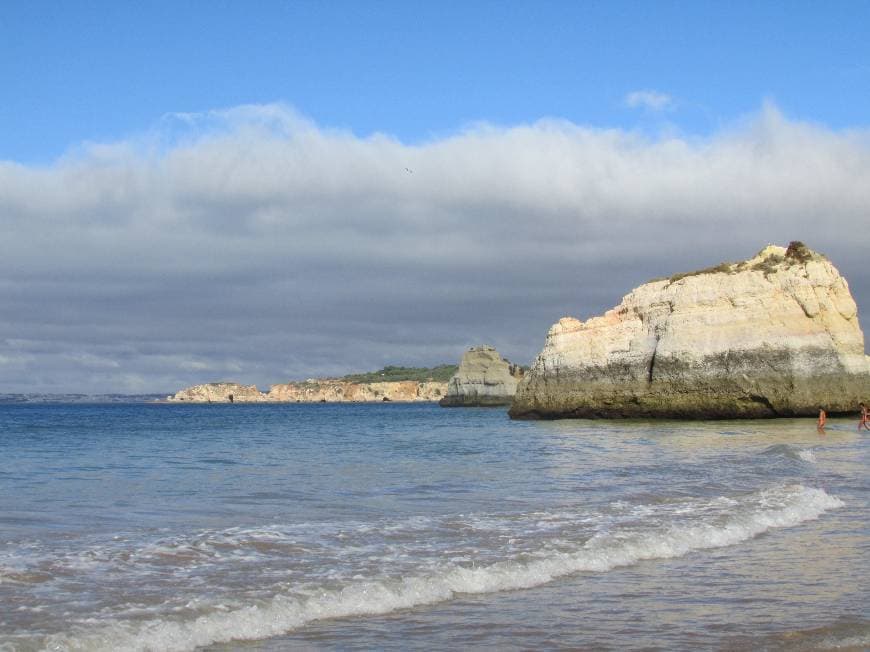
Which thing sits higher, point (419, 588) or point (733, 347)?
point (733, 347)

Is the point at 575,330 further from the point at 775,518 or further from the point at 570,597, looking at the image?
the point at 570,597

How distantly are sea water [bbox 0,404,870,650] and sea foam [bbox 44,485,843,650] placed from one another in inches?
1.0

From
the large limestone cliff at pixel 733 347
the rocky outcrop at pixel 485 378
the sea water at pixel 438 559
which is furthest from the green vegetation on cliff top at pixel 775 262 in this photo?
the rocky outcrop at pixel 485 378

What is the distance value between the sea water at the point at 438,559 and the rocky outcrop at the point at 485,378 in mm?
95157

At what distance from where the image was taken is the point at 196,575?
30.8 feet

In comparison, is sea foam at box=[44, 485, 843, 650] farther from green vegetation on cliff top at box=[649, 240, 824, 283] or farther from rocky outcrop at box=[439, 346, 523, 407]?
rocky outcrop at box=[439, 346, 523, 407]

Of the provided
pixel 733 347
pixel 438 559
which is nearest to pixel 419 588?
pixel 438 559

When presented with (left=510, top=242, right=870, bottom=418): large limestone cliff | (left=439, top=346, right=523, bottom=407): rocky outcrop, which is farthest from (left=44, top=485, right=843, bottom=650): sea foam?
(left=439, top=346, right=523, bottom=407): rocky outcrop

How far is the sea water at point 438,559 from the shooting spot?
733cm

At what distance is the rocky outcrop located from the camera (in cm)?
11694

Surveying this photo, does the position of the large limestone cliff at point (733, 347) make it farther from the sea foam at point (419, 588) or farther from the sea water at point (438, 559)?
the sea foam at point (419, 588)

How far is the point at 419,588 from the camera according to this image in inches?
346

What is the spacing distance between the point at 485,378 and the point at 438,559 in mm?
108083

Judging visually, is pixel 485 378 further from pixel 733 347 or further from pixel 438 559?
pixel 438 559
